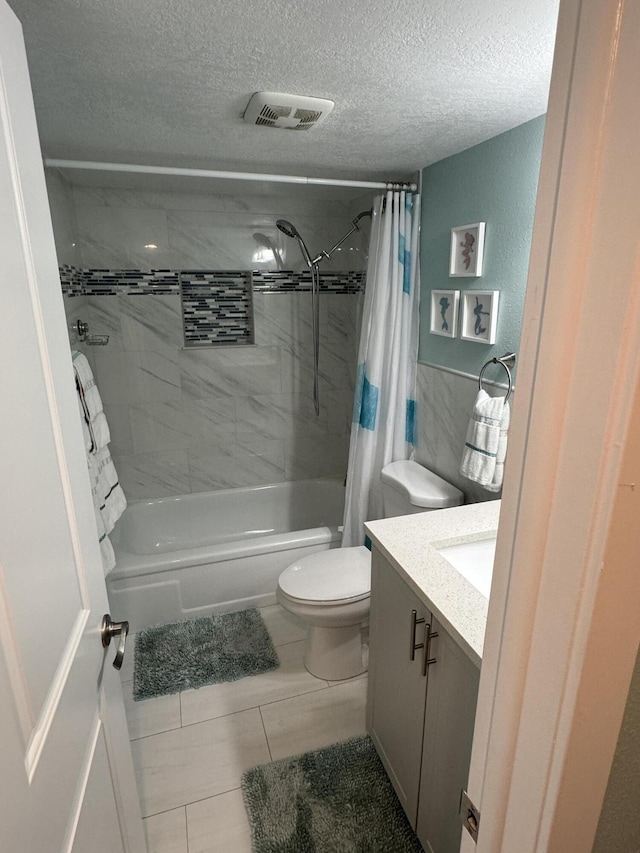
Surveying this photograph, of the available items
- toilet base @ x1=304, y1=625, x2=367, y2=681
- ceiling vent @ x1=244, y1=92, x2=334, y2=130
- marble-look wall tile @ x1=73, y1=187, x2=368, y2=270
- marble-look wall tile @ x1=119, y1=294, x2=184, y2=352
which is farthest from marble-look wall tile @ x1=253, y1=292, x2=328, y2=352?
toilet base @ x1=304, y1=625, x2=367, y2=681

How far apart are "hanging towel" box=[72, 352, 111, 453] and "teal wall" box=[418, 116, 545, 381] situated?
154 cm

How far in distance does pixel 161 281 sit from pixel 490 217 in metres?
1.88

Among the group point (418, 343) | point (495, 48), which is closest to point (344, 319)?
point (418, 343)

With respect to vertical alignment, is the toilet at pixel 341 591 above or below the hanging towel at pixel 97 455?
below

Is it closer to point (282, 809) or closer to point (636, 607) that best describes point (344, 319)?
point (282, 809)

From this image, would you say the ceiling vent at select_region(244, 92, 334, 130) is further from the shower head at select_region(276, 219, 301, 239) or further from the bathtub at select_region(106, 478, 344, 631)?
the bathtub at select_region(106, 478, 344, 631)

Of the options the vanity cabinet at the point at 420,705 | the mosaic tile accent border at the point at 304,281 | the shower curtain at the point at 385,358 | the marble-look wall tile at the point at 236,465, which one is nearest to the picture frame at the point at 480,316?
→ the shower curtain at the point at 385,358

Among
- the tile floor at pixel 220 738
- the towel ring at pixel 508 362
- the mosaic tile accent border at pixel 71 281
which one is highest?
the mosaic tile accent border at pixel 71 281

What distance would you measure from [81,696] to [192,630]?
5.44 feet

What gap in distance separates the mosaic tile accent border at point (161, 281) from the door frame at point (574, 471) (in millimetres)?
2357

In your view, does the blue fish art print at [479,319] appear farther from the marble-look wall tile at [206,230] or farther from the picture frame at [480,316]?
the marble-look wall tile at [206,230]

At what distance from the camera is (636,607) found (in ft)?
1.59

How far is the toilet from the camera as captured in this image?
1900 millimetres

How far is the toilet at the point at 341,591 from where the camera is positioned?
1.90 m
